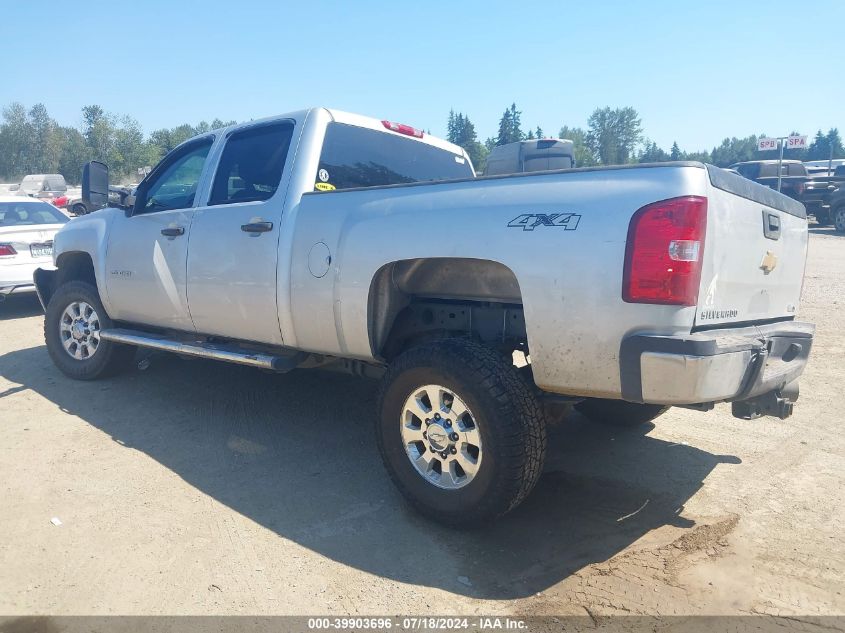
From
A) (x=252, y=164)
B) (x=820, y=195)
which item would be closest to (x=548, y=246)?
(x=252, y=164)

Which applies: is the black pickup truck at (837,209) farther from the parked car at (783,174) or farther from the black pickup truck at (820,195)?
the parked car at (783,174)

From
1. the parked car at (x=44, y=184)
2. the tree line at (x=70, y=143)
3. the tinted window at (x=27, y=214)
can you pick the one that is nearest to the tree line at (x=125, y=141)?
the tree line at (x=70, y=143)

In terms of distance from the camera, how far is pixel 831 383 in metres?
5.44

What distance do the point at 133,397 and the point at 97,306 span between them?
0.88m

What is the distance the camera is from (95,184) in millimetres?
5262

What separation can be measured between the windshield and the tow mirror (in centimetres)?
476

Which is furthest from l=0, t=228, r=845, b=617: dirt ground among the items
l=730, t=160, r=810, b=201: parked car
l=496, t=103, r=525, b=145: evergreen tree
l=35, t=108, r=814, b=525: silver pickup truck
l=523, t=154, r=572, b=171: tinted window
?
l=496, t=103, r=525, b=145: evergreen tree

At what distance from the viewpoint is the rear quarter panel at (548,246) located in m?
2.63

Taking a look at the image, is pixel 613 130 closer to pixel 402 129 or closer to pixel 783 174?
pixel 783 174

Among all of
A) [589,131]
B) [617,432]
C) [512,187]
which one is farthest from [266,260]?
Result: [589,131]

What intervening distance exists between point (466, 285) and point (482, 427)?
806mm

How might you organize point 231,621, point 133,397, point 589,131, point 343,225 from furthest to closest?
point 589,131 < point 133,397 < point 343,225 < point 231,621

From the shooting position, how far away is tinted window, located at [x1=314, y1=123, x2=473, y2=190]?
4293 millimetres

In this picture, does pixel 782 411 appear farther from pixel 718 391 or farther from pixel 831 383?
pixel 831 383
